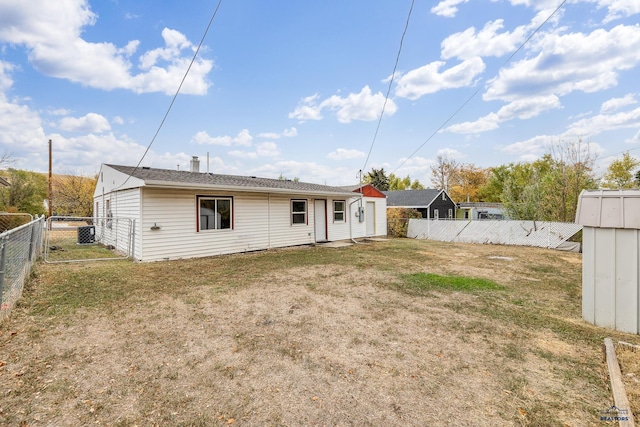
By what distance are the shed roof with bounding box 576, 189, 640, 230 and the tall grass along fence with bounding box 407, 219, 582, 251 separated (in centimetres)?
884

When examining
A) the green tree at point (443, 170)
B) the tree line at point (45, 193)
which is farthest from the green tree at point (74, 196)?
the green tree at point (443, 170)

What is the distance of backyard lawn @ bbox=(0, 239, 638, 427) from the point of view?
2178mm

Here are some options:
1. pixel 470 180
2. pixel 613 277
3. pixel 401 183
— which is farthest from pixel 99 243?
pixel 470 180

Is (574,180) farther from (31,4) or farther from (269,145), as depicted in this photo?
(31,4)

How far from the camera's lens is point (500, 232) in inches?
527

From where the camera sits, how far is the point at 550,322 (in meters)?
3.98

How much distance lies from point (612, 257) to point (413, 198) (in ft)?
71.4

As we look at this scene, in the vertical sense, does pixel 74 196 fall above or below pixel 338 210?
above

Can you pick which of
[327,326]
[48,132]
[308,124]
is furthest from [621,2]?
[48,132]

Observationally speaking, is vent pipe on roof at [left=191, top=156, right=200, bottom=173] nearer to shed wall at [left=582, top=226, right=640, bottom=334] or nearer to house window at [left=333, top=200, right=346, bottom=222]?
house window at [left=333, top=200, right=346, bottom=222]

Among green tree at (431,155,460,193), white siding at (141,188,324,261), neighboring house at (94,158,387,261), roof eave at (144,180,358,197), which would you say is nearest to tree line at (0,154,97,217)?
neighboring house at (94,158,387,261)

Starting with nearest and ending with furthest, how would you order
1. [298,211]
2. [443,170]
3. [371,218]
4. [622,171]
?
[298,211], [371,218], [622,171], [443,170]

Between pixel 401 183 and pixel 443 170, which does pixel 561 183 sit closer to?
pixel 443 170

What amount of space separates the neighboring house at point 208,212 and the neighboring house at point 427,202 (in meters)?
11.0
